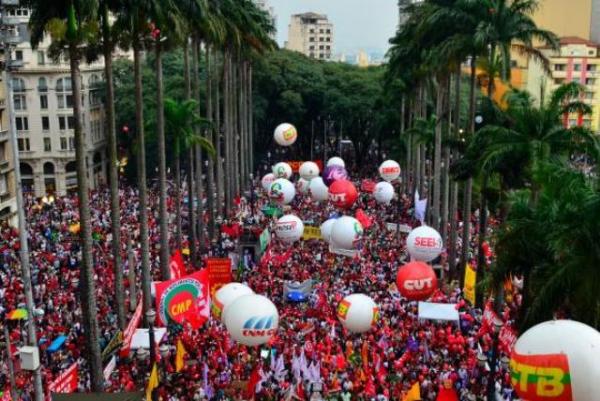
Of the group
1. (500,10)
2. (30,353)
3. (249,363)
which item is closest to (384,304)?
(249,363)

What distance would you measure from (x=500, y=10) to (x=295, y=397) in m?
17.9

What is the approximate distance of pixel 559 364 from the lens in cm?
1096

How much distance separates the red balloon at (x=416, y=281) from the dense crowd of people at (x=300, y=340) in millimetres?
1293

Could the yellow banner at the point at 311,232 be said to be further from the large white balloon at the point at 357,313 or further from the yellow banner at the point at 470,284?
the large white balloon at the point at 357,313

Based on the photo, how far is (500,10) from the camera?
93.8 feet

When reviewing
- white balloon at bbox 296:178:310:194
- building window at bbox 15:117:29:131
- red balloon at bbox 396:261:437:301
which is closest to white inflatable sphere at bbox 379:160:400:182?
white balloon at bbox 296:178:310:194

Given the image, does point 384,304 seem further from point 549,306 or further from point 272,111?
point 272,111

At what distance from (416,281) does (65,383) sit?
482 inches

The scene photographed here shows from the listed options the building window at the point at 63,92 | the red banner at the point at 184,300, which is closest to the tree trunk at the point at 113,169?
the red banner at the point at 184,300

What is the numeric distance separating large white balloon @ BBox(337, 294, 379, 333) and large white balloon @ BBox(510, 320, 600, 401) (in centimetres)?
1120

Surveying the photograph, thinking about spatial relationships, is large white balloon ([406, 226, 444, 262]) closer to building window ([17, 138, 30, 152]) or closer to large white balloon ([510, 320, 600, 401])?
large white balloon ([510, 320, 600, 401])

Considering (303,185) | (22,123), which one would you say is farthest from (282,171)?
(22,123)

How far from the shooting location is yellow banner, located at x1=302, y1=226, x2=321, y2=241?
37.3 m

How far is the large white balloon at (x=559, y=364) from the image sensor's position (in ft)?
35.4
